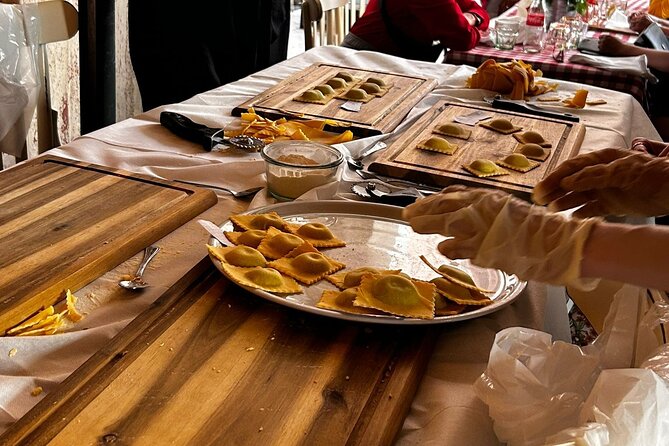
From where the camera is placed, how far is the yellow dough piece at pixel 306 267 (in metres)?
1.14

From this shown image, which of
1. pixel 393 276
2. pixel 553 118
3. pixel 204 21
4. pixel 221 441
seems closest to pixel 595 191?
pixel 393 276

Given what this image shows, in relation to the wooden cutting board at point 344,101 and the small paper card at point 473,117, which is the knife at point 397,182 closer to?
the wooden cutting board at point 344,101

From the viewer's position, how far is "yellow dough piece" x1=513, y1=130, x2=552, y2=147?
1.80 m

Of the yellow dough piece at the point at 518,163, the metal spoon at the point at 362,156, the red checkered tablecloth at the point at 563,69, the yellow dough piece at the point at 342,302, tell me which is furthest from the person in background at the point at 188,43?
the yellow dough piece at the point at 342,302

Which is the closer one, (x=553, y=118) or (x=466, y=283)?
(x=466, y=283)

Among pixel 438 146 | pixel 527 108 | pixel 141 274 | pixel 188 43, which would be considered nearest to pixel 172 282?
pixel 141 274

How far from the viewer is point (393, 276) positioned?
3.54 ft

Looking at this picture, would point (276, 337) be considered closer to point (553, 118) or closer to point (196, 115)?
point (196, 115)

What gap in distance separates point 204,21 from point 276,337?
7.28ft

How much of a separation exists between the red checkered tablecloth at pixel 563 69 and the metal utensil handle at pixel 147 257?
198 centimetres

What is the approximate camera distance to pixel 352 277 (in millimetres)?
1128

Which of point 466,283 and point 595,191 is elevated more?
point 595,191

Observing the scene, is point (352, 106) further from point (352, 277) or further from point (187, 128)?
point (352, 277)

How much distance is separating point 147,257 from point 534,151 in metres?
0.94
